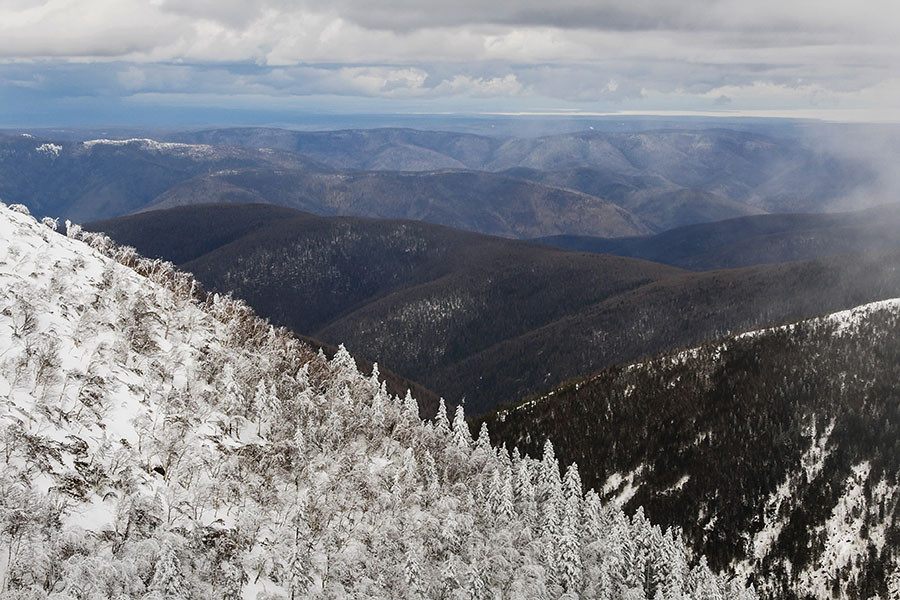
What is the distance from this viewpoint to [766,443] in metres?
142

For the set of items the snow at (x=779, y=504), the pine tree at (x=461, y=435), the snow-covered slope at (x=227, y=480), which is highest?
the snow-covered slope at (x=227, y=480)

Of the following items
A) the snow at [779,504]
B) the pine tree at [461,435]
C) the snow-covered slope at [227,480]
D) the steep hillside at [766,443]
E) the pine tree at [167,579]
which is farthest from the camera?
the snow at [779,504]

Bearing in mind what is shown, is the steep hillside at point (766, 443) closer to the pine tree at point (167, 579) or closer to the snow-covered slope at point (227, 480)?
the snow-covered slope at point (227, 480)

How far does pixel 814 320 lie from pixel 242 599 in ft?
577

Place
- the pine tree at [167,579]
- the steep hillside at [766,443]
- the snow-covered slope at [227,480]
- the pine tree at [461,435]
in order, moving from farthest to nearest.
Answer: the steep hillside at [766,443] < the pine tree at [461,435] < the snow-covered slope at [227,480] < the pine tree at [167,579]

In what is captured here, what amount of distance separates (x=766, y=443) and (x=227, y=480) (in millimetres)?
125673

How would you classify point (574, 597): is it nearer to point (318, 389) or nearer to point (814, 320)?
point (318, 389)

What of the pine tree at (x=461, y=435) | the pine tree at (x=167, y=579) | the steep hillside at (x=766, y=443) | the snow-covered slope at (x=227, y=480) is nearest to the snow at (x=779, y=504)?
the steep hillside at (x=766, y=443)

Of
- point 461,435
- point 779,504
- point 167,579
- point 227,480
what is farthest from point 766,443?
point 167,579

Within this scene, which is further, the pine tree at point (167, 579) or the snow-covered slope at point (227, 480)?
the snow-covered slope at point (227, 480)

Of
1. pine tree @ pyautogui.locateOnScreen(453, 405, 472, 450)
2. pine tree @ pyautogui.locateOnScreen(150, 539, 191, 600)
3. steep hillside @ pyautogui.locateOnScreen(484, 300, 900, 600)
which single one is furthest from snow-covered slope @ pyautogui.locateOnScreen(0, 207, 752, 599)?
steep hillside @ pyautogui.locateOnScreen(484, 300, 900, 600)

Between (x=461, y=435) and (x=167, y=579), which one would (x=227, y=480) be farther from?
Answer: (x=461, y=435)

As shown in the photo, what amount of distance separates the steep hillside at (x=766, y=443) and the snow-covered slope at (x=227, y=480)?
32.8 m

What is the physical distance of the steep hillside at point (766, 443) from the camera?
120 meters
